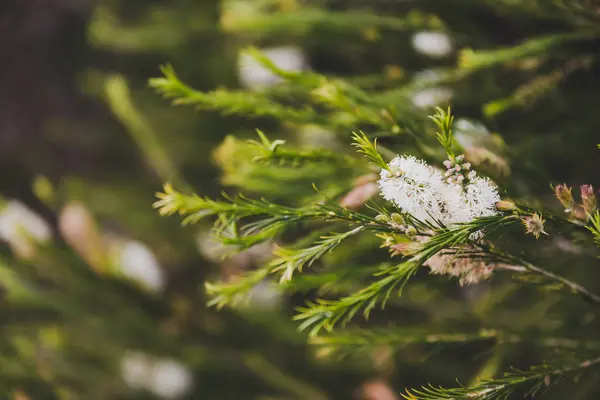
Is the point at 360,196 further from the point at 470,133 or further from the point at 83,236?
the point at 83,236

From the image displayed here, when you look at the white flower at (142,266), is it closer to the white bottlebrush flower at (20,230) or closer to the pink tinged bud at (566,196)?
the white bottlebrush flower at (20,230)

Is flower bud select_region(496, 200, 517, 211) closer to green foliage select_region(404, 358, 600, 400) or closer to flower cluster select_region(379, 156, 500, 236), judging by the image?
flower cluster select_region(379, 156, 500, 236)

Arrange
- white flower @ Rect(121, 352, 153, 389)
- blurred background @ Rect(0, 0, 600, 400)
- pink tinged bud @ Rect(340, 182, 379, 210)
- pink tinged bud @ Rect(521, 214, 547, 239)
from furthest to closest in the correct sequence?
white flower @ Rect(121, 352, 153, 389), blurred background @ Rect(0, 0, 600, 400), pink tinged bud @ Rect(340, 182, 379, 210), pink tinged bud @ Rect(521, 214, 547, 239)

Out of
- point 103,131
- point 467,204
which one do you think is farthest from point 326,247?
point 103,131

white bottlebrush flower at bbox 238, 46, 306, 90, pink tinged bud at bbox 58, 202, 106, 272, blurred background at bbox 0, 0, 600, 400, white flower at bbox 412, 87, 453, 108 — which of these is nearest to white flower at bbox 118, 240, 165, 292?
blurred background at bbox 0, 0, 600, 400

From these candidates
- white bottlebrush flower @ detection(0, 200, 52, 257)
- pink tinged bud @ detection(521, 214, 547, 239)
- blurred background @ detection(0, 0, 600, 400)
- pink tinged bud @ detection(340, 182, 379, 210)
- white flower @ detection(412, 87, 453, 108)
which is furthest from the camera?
white bottlebrush flower @ detection(0, 200, 52, 257)

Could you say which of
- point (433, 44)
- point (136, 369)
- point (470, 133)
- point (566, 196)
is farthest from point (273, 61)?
point (566, 196)

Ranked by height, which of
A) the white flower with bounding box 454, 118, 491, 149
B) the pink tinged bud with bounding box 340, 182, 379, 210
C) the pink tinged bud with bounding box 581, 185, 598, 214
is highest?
the white flower with bounding box 454, 118, 491, 149
